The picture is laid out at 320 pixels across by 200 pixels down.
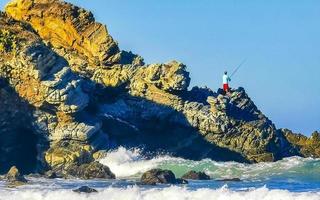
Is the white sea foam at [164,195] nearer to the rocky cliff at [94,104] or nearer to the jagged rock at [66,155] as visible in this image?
the jagged rock at [66,155]

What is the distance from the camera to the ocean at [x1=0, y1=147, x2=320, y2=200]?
28.5 metres

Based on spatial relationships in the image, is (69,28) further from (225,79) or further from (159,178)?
(159,178)

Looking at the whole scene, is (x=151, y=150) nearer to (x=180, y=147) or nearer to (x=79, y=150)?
(x=180, y=147)

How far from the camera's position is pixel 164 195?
28875 mm

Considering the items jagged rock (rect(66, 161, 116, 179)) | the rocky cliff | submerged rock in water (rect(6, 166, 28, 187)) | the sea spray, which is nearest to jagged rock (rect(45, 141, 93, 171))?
the rocky cliff

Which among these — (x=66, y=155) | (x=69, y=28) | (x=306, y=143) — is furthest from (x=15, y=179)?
(x=306, y=143)

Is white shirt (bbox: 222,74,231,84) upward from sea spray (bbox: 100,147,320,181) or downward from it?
upward

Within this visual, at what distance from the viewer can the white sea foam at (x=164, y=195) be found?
90.4 feet

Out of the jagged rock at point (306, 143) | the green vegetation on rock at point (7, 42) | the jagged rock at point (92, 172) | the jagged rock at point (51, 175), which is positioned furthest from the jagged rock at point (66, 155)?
the jagged rock at point (306, 143)

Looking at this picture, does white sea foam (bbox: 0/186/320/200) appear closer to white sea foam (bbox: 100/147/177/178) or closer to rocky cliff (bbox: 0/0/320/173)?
rocky cliff (bbox: 0/0/320/173)

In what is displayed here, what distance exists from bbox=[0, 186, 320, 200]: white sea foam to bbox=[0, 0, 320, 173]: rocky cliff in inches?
479

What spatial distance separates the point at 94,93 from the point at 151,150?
500cm

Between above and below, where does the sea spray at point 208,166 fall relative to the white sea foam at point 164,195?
above

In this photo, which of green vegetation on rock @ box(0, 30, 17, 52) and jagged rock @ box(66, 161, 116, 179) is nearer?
jagged rock @ box(66, 161, 116, 179)
